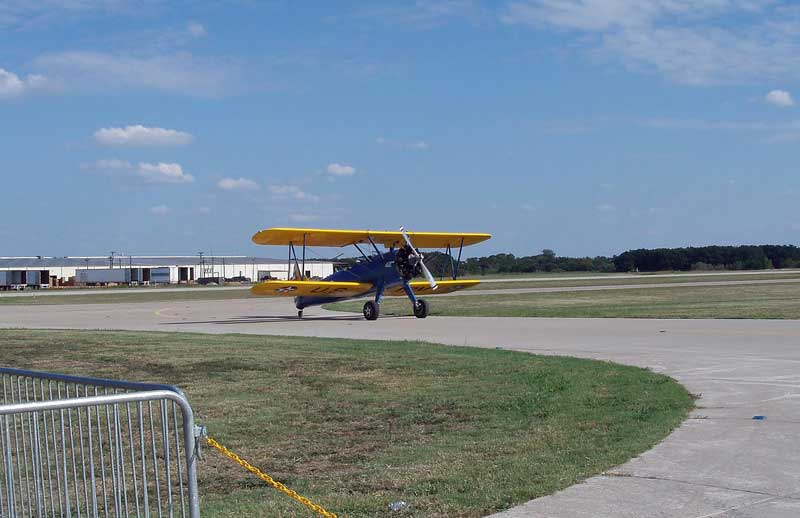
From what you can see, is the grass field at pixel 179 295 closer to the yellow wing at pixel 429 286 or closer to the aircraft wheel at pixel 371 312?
the yellow wing at pixel 429 286

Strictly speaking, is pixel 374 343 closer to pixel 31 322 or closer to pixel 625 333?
pixel 625 333

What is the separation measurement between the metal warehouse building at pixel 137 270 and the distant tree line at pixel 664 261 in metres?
32.1

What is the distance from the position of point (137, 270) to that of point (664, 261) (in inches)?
3045

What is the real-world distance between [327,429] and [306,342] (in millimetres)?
10725

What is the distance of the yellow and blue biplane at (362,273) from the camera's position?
101 feet

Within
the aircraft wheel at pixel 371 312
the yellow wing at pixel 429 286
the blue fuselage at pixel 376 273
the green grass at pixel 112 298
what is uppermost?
the blue fuselage at pixel 376 273

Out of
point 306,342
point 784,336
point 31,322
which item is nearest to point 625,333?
point 784,336

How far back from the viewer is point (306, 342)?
66.4 feet

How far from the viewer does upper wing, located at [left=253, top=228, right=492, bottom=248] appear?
30.4 metres

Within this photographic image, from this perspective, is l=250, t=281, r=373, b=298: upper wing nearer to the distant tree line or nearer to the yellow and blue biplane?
the yellow and blue biplane

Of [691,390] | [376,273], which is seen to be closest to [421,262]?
[376,273]

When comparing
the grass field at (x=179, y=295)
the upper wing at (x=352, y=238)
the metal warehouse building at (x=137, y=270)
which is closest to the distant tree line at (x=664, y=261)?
the metal warehouse building at (x=137, y=270)

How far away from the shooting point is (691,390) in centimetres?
1148

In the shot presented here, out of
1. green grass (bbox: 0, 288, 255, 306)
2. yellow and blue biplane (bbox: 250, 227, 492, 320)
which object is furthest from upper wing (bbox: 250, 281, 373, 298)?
green grass (bbox: 0, 288, 255, 306)
